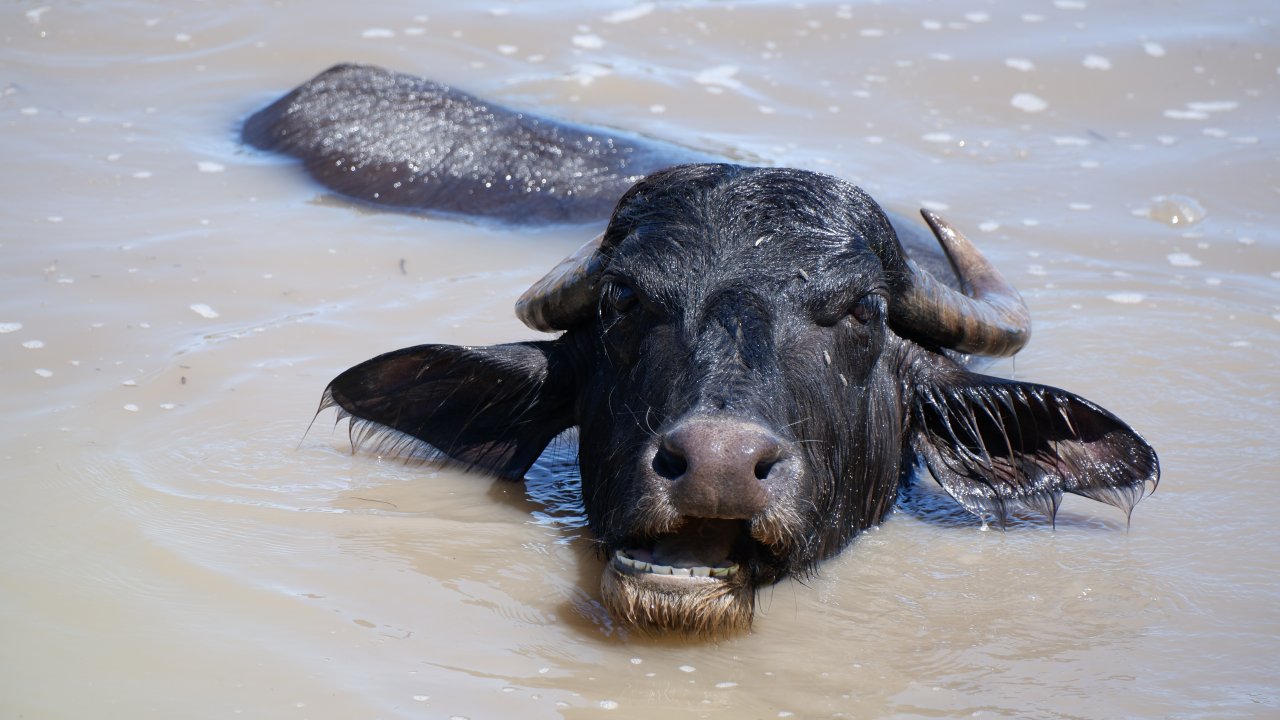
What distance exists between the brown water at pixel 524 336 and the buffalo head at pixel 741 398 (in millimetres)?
191

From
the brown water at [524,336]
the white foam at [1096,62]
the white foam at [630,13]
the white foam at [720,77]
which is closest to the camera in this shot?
the brown water at [524,336]

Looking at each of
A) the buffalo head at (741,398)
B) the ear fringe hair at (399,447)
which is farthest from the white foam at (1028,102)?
the ear fringe hair at (399,447)

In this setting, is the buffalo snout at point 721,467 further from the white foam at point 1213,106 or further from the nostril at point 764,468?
the white foam at point 1213,106

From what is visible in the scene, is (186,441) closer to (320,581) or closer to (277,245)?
(320,581)

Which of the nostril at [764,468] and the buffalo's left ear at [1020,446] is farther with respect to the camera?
the buffalo's left ear at [1020,446]

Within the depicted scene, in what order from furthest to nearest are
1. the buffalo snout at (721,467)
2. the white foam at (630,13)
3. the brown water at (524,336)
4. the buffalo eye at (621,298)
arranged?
1. the white foam at (630,13)
2. the buffalo eye at (621,298)
3. the brown water at (524,336)
4. the buffalo snout at (721,467)

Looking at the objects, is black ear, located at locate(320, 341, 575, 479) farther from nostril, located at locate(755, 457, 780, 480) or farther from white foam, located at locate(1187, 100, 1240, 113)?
white foam, located at locate(1187, 100, 1240, 113)

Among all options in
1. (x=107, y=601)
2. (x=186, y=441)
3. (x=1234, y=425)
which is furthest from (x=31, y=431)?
(x=1234, y=425)

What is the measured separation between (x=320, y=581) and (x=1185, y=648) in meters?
2.50

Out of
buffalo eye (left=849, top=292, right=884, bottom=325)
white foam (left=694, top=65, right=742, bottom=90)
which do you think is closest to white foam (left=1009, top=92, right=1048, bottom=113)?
white foam (left=694, top=65, right=742, bottom=90)

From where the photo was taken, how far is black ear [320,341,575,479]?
470cm

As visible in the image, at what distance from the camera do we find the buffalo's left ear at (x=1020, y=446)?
4.51 m

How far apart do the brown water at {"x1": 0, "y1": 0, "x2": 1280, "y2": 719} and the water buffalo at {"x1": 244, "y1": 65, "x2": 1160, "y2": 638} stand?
0.63 ft

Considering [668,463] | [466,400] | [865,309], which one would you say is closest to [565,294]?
[466,400]
